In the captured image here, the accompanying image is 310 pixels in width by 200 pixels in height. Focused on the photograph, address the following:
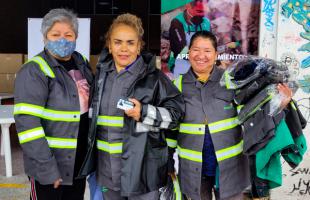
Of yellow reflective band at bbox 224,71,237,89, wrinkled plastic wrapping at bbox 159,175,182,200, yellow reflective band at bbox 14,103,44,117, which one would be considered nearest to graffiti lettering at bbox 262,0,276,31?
yellow reflective band at bbox 224,71,237,89

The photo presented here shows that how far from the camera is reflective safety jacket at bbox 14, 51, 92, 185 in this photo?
2389mm

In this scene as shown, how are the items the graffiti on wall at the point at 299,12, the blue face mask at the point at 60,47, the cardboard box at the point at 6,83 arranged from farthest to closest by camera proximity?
the cardboard box at the point at 6,83, the graffiti on wall at the point at 299,12, the blue face mask at the point at 60,47

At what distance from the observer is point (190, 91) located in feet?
8.48

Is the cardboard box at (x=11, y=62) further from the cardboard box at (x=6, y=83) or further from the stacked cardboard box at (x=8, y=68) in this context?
the cardboard box at (x=6, y=83)

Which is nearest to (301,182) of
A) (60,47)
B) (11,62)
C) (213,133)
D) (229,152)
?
(229,152)

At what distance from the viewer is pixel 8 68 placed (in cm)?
885

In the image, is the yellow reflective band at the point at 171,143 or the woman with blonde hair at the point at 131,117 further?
the yellow reflective band at the point at 171,143

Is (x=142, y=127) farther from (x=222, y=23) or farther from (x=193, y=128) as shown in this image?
(x=222, y=23)

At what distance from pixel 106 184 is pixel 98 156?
199 millimetres

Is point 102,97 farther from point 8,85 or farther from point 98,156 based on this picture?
point 8,85

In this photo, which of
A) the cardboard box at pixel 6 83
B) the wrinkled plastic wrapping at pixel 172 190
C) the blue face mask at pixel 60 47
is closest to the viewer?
the blue face mask at pixel 60 47

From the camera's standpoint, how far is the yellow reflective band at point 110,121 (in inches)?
96.2

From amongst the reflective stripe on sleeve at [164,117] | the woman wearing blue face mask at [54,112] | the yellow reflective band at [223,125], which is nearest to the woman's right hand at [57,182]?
the woman wearing blue face mask at [54,112]

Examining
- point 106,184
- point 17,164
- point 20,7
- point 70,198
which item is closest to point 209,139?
point 106,184
